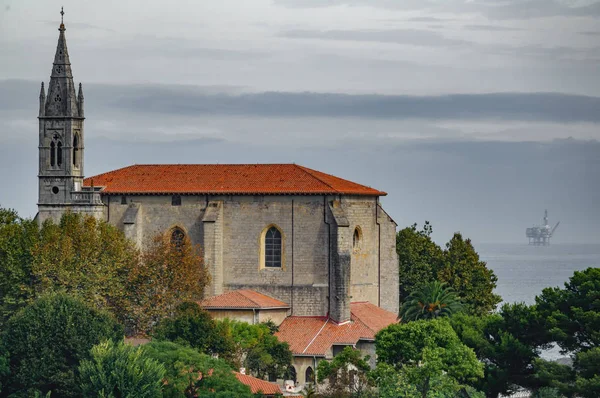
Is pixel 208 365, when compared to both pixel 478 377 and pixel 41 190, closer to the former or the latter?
pixel 478 377

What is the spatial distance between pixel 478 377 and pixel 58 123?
→ 32350 millimetres

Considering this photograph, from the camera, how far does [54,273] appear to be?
74.8 metres

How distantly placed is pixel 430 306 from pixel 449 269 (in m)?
16.0

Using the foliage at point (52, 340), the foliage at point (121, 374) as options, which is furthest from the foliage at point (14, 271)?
the foliage at point (121, 374)

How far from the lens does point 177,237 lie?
8412 cm

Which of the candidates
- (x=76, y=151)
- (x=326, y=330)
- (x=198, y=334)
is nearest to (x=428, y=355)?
(x=198, y=334)

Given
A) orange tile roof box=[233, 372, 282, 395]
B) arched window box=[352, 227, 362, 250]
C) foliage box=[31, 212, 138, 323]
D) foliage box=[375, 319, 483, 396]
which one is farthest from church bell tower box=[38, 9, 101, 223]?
foliage box=[375, 319, 483, 396]

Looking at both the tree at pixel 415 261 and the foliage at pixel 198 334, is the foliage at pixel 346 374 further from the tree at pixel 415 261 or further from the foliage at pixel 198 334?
the tree at pixel 415 261

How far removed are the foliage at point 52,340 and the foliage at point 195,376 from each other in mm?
3879

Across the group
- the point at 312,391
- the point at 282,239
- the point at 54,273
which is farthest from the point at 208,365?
the point at 282,239

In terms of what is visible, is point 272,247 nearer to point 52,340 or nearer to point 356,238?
point 356,238

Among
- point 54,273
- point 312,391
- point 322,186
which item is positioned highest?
point 322,186

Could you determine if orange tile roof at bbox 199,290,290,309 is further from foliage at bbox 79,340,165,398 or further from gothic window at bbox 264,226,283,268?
foliage at bbox 79,340,165,398

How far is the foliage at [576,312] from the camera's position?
6306 cm
